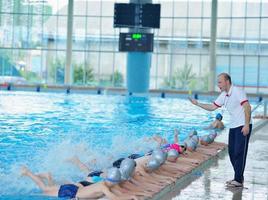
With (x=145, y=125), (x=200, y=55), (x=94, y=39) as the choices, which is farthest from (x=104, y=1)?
(x=145, y=125)

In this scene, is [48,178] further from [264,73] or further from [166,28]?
[166,28]

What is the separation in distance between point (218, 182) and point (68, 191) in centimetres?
182

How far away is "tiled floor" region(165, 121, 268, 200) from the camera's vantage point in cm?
573

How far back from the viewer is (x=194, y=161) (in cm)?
757

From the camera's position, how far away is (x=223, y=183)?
6.34 meters

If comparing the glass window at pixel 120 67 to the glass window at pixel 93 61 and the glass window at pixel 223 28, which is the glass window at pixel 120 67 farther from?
the glass window at pixel 223 28

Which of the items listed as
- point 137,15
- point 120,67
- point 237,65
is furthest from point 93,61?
point 137,15

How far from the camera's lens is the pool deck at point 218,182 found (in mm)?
5738

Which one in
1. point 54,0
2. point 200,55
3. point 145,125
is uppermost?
point 54,0

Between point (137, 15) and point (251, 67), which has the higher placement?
point (137, 15)

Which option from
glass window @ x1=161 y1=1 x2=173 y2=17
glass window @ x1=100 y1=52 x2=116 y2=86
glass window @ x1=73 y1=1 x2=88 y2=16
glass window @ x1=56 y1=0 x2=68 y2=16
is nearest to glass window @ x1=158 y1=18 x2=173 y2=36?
glass window @ x1=161 y1=1 x2=173 y2=17

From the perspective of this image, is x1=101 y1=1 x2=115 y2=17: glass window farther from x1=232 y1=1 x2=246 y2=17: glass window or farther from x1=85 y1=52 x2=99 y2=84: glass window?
x1=232 y1=1 x2=246 y2=17: glass window

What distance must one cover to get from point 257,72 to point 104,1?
10576mm

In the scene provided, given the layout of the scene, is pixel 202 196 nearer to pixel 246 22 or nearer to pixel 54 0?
pixel 246 22
